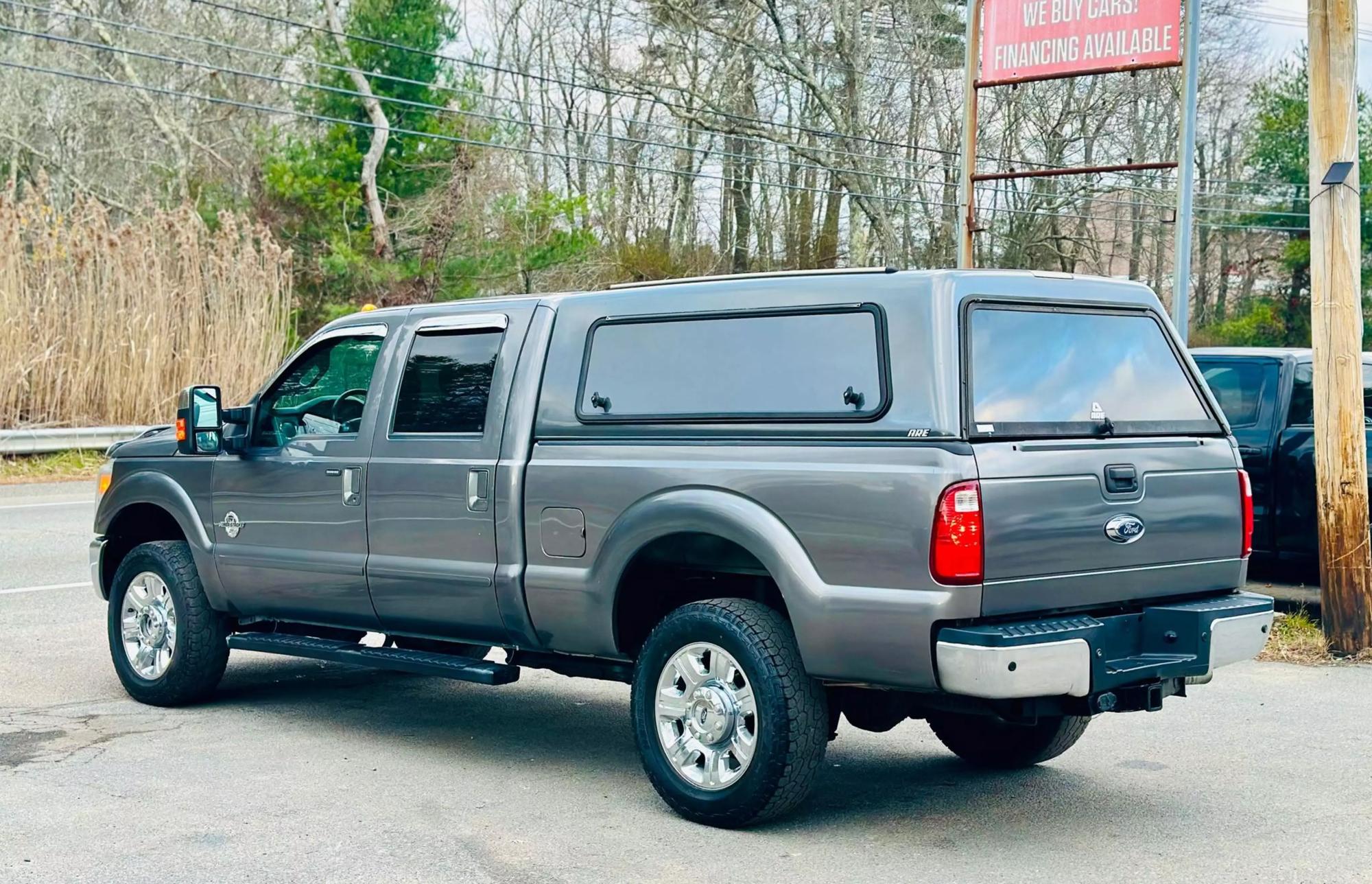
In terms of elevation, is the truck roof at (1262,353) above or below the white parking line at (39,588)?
above

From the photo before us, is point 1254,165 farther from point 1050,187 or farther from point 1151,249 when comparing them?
point 1050,187

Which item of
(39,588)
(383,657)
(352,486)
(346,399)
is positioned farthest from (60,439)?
(383,657)

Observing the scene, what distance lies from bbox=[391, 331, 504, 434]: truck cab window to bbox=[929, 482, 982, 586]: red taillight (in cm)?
218

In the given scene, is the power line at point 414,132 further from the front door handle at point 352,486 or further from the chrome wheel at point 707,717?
the chrome wheel at point 707,717

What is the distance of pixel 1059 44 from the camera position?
43.6 ft

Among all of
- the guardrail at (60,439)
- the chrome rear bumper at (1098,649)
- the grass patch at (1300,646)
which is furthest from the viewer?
the guardrail at (60,439)

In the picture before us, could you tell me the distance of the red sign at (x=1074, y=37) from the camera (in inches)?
501

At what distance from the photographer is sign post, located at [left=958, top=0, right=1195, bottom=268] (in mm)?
12727

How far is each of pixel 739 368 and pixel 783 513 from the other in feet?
2.12

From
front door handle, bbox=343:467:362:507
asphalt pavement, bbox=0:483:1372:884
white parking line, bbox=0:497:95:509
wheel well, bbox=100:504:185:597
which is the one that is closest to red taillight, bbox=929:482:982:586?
asphalt pavement, bbox=0:483:1372:884

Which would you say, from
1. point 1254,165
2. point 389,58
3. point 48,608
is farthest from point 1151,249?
point 48,608

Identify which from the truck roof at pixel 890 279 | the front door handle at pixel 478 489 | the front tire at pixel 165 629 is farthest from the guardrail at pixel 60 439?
the truck roof at pixel 890 279

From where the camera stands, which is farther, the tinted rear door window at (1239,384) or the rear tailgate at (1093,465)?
the tinted rear door window at (1239,384)

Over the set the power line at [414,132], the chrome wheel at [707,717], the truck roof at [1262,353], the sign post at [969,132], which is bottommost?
the chrome wheel at [707,717]
